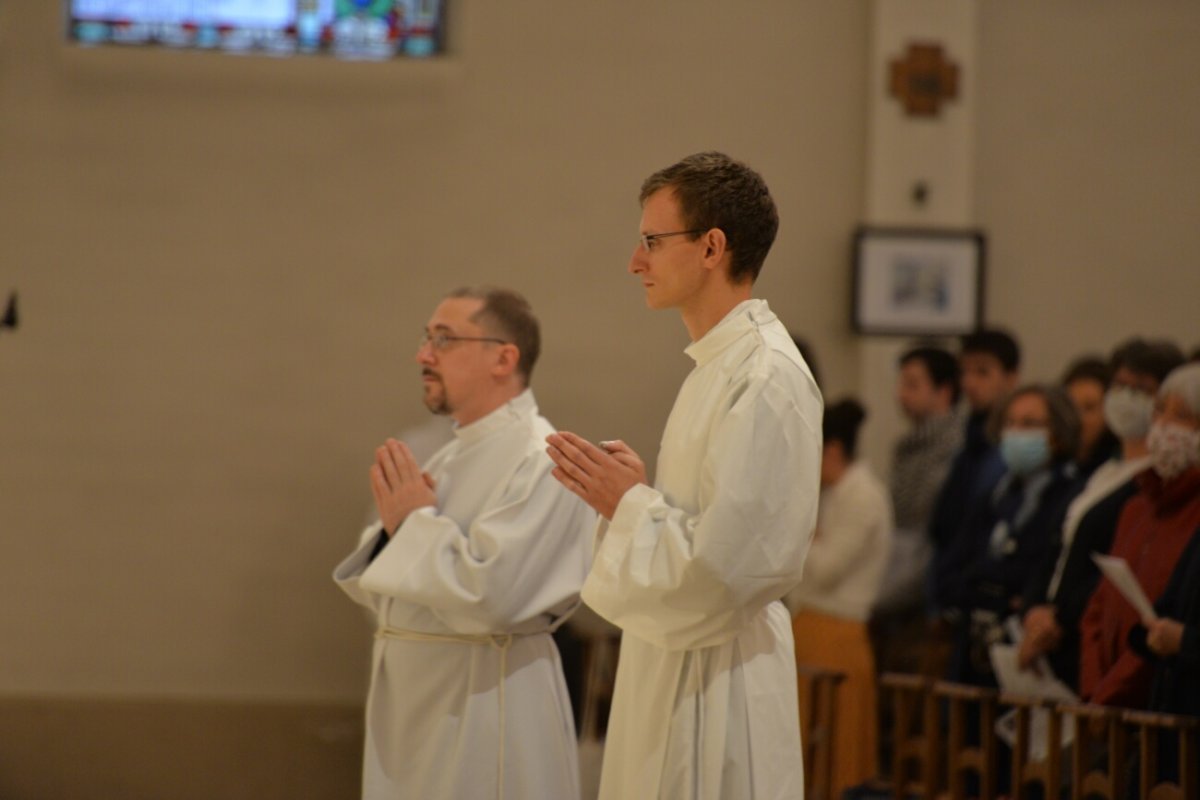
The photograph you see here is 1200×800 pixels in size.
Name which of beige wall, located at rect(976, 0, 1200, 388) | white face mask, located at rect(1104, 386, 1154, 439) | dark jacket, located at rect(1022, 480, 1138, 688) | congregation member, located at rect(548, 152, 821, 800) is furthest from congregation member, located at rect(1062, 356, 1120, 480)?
congregation member, located at rect(548, 152, 821, 800)

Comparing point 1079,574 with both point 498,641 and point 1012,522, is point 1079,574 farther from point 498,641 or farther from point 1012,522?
point 498,641

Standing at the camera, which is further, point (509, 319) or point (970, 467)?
point (970, 467)

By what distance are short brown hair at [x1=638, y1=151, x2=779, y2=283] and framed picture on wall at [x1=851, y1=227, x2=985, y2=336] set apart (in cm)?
460

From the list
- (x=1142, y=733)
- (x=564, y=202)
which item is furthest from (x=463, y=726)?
(x=564, y=202)

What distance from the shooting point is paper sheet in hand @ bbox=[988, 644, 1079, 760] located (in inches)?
192

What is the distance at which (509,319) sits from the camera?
4090mm

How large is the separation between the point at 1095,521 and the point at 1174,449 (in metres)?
0.50

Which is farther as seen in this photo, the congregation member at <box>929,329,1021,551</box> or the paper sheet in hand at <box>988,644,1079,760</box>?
the congregation member at <box>929,329,1021,551</box>

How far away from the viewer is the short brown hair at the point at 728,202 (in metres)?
3.00

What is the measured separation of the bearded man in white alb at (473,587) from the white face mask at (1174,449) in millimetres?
1723

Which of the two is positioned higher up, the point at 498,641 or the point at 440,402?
the point at 440,402

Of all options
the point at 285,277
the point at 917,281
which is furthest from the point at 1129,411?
the point at 285,277

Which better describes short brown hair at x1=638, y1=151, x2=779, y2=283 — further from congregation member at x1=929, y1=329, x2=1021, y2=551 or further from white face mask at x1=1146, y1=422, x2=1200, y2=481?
congregation member at x1=929, y1=329, x2=1021, y2=551

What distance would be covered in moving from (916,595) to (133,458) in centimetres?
370
